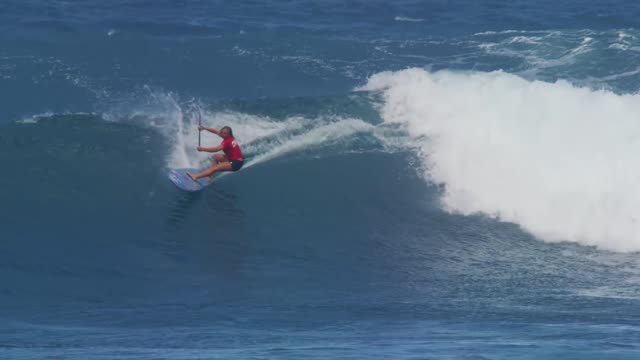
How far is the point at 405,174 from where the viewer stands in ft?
92.8

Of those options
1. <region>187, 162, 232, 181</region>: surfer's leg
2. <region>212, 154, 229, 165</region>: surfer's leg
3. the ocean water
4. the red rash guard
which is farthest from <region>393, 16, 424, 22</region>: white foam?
<region>187, 162, 232, 181</region>: surfer's leg

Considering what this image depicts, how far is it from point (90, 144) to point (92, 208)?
9.91 feet

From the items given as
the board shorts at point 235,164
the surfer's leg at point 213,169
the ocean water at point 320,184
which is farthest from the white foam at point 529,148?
the surfer's leg at point 213,169

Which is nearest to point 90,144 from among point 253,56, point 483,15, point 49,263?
point 49,263

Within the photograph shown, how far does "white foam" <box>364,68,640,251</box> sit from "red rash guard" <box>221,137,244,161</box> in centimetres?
506

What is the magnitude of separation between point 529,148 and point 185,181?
30.0 feet

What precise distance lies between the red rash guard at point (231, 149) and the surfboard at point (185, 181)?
0.84 meters

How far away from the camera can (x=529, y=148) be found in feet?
96.0

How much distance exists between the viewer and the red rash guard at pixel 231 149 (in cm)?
2627

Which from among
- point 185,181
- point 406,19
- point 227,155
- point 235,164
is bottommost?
point 185,181

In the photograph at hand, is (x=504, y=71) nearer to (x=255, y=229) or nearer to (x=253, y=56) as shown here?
(x=253, y=56)

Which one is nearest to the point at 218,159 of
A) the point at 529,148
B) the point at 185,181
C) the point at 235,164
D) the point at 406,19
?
the point at 235,164

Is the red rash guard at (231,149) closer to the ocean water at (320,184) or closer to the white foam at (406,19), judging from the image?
the ocean water at (320,184)

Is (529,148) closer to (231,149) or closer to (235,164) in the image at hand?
(235,164)
